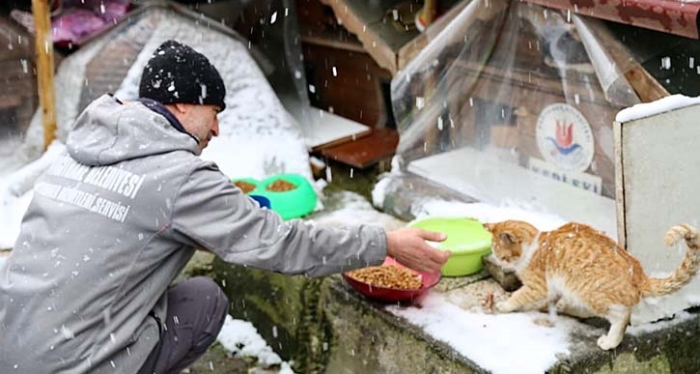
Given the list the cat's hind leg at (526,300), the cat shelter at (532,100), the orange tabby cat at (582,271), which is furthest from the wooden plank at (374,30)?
the cat's hind leg at (526,300)

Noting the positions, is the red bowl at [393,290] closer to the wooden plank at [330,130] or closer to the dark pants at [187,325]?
the dark pants at [187,325]

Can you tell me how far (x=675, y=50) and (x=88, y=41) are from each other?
15.1 feet

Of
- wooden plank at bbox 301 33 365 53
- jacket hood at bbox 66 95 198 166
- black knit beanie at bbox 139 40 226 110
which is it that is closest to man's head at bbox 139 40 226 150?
black knit beanie at bbox 139 40 226 110

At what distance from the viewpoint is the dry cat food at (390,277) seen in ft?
15.4

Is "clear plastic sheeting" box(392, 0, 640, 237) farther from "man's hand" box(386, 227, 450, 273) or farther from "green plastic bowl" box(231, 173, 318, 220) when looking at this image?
"man's hand" box(386, 227, 450, 273)

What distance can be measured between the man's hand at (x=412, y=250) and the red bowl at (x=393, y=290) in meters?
0.57

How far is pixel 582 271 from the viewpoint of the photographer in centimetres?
425

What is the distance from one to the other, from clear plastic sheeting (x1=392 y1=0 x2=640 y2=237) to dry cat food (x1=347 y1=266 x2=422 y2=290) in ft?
4.19

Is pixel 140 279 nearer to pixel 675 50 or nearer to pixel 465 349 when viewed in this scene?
pixel 465 349

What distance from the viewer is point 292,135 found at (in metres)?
7.45

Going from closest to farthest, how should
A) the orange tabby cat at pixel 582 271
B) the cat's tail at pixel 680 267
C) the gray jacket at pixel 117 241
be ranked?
the gray jacket at pixel 117 241 → the cat's tail at pixel 680 267 → the orange tabby cat at pixel 582 271

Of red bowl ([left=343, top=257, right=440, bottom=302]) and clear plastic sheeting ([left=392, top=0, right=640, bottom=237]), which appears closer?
red bowl ([left=343, top=257, right=440, bottom=302])

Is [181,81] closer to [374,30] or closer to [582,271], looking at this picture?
[582,271]

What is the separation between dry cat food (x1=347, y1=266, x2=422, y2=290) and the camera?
4703 mm
